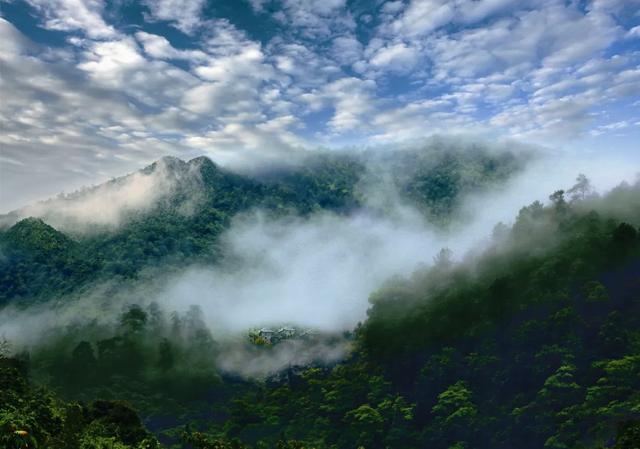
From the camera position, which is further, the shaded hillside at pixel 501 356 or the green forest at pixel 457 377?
the shaded hillside at pixel 501 356

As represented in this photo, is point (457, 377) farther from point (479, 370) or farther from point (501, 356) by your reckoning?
point (501, 356)

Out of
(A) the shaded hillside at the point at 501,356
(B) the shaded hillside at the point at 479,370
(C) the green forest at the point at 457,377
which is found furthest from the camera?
(B) the shaded hillside at the point at 479,370

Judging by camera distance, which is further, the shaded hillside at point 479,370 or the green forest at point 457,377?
the shaded hillside at point 479,370

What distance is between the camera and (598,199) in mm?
130125

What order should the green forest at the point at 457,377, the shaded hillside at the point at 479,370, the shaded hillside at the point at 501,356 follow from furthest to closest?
the shaded hillside at the point at 479,370
the shaded hillside at the point at 501,356
the green forest at the point at 457,377

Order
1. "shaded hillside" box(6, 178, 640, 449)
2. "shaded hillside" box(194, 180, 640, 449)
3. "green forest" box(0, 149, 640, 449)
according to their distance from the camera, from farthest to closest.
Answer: "shaded hillside" box(6, 178, 640, 449) → "shaded hillside" box(194, 180, 640, 449) → "green forest" box(0, 149, 640, 449)

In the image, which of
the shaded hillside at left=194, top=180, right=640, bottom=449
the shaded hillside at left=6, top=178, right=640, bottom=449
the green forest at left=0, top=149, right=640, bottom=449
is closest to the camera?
the green forest at left=0, top=149, right=640, bottom=449

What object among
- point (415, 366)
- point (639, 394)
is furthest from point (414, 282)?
point (639, 394)

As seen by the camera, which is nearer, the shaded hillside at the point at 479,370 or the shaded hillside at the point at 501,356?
the shaded hillside at the point at 501,356

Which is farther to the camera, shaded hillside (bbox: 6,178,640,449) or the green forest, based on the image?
shaded hillside (bbox: 6,178,640,449)

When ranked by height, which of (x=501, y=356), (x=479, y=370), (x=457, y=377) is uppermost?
(x=501, y=356)

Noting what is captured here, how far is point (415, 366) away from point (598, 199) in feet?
223

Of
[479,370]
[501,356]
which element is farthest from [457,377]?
[501,356]

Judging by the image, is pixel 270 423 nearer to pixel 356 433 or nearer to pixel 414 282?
pixel 356 433
